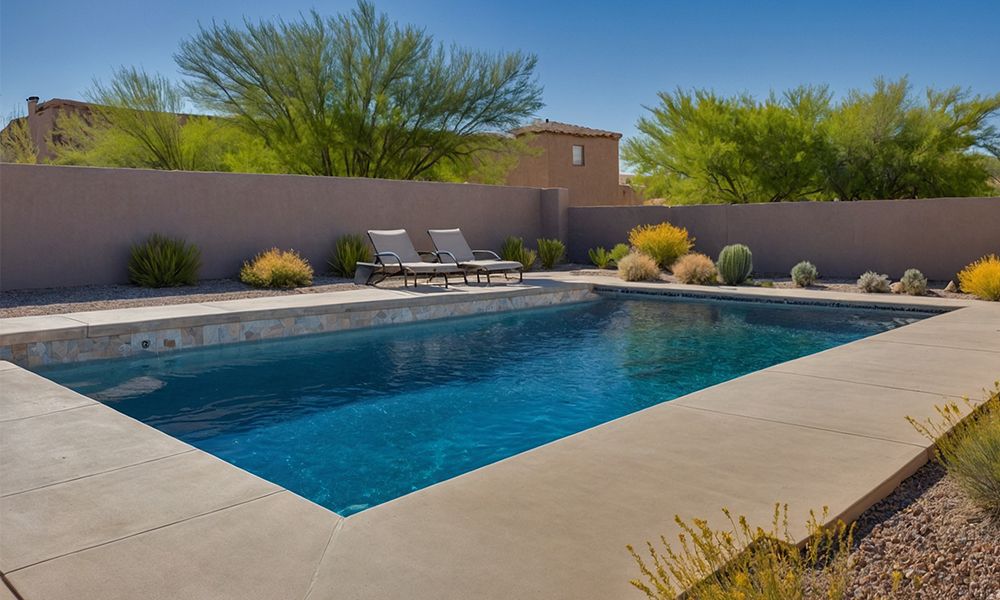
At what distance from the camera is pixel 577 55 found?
72.5ft

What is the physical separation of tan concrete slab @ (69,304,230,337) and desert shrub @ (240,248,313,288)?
271 centimetres

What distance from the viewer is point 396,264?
37.9ft

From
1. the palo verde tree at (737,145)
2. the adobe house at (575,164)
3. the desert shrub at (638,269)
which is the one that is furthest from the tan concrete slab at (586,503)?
the adobe house at (575,164)

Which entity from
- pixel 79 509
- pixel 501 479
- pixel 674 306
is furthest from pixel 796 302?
pixel 79 509

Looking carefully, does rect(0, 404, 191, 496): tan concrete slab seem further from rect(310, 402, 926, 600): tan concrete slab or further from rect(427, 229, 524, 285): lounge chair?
rect(427, 229, 524, 285): lounge chair

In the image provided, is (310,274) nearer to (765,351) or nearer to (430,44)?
(765,351)

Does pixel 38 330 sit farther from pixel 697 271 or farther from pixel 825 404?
pixel 697 271

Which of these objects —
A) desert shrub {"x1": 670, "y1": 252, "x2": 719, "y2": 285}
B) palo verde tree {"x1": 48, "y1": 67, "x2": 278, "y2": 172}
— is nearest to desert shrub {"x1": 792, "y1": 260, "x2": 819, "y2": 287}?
desert shrub {"x1": 670, "y1": 252, "x2": 719, "y2": 285}

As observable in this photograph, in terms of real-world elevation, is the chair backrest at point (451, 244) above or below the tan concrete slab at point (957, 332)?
above

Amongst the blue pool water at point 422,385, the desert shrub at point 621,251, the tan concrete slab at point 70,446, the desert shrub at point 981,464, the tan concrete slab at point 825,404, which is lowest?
the blue pool water at point 422,385

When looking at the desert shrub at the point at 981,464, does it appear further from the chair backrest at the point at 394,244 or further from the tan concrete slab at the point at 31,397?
the chair backrest at the point at 394,244

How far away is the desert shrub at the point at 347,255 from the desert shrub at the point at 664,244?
16.9 ft

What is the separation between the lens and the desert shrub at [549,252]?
52.6 ft

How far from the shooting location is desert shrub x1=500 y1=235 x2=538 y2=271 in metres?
15.5
